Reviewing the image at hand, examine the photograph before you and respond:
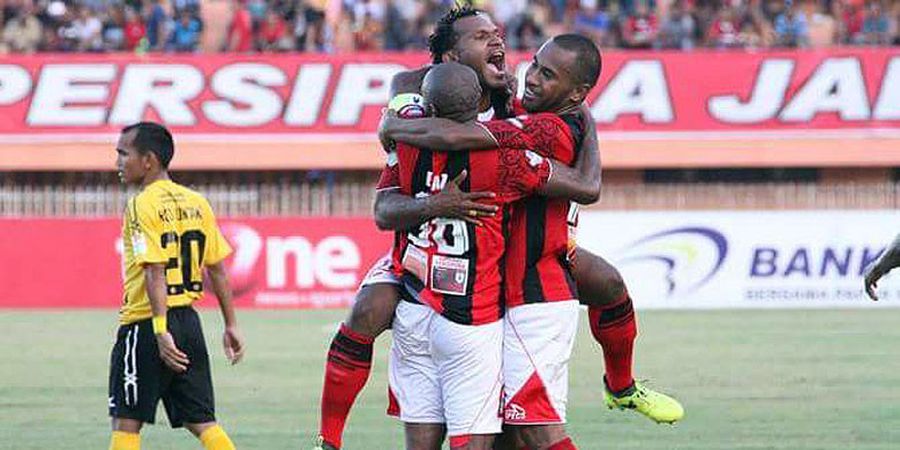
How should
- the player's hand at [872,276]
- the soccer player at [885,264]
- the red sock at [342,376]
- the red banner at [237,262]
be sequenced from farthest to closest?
the red banner at [237,262] → the player's hand at [872,276] → the soccer player at [885,264] → the red sock at [342,376]

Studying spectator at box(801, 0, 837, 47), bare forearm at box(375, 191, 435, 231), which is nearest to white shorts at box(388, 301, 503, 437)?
bare forearm at box(375, 191, 435, 231)

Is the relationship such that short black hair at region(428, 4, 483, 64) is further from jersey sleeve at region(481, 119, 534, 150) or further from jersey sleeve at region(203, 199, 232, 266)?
jersey sleeve at region(203, 199, 232, 266)

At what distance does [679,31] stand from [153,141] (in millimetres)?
20425

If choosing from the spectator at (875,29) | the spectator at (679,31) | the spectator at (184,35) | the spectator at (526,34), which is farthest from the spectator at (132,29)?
the spectator at (875,29)

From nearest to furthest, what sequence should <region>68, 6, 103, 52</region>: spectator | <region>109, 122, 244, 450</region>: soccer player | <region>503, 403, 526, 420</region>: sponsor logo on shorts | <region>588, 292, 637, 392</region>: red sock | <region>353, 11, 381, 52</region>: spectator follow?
<region>503, 403, 526, 420</region>: sponsor logo on shorts
<region>588, 292, 637, 392</region>: red sock
<region>109, 122, 244, 450</region>: soccer player
<region>68, 6, 103, 52</region>: spectator
<region>353, 11, 381, 52</region>: spectator

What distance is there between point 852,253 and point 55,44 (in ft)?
41.1

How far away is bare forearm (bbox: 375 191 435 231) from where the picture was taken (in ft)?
23.0

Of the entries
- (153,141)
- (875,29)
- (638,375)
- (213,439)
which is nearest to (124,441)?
(213,439)

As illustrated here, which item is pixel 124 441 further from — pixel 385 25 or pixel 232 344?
pixel 385 25

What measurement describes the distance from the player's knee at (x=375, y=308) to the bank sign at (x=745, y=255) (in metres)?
15.8

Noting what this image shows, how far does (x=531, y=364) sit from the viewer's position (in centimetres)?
716

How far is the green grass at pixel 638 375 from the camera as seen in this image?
36.9 feet

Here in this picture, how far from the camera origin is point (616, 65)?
2781cm

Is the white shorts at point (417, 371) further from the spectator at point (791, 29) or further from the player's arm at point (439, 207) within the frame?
the spectator at point (791, 29)
